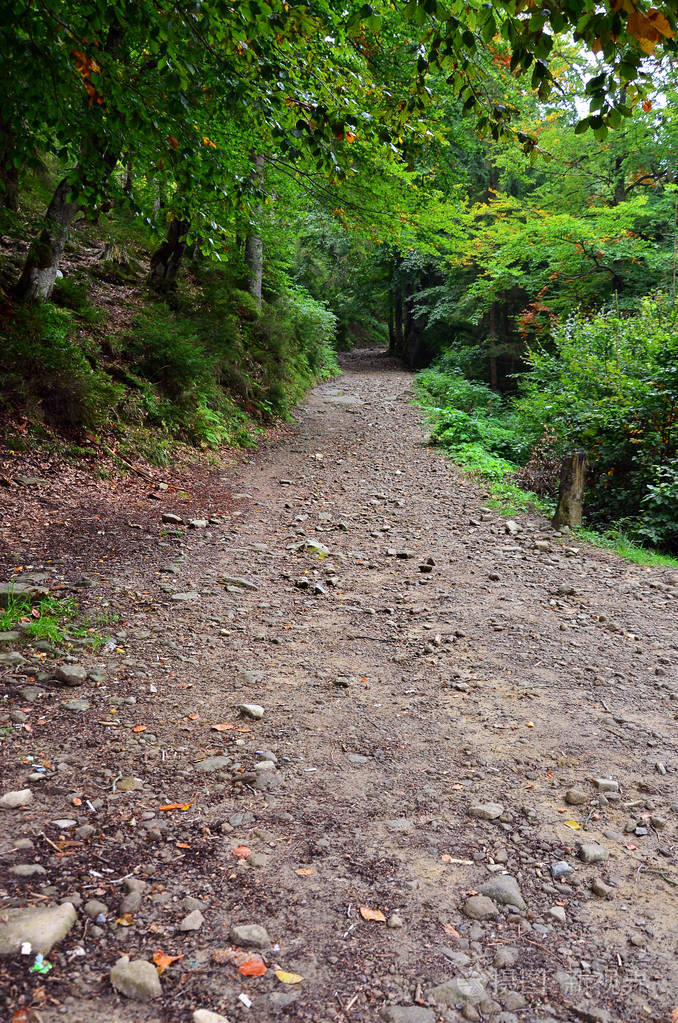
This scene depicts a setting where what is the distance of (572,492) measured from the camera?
281 inches

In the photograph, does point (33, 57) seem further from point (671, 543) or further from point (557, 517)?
point (671, 543)

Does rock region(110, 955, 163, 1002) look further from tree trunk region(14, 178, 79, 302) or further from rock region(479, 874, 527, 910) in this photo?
tree trunk region(14, 178, 79, 302)

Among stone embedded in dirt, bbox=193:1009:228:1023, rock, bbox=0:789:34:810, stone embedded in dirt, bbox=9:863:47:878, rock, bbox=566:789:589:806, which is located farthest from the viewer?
rock, bbox=566:789:589:806

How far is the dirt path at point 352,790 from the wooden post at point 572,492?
4.99ft

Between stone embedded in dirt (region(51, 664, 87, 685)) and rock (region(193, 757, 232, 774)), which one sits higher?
stone embedded in dirt (region(51, 664, 87, 685))

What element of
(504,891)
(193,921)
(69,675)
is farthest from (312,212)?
(193,921)

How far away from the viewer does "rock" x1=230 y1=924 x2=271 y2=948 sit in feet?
6.01

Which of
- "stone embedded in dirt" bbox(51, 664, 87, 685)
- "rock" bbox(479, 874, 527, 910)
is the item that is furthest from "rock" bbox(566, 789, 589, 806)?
"stone embedded in dirt" bbox(51, 664, 87, 685)

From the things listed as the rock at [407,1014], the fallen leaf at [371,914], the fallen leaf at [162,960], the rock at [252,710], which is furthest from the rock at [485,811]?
the fallen leaf at [162,960]

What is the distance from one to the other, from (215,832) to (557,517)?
19.4 ft

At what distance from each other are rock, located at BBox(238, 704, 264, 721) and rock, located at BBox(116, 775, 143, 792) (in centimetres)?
75

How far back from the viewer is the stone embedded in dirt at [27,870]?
1953 mm

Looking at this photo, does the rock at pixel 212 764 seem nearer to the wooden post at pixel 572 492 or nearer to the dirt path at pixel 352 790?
the dirt path at pixel 352 790

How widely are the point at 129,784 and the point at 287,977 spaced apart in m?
1.12
